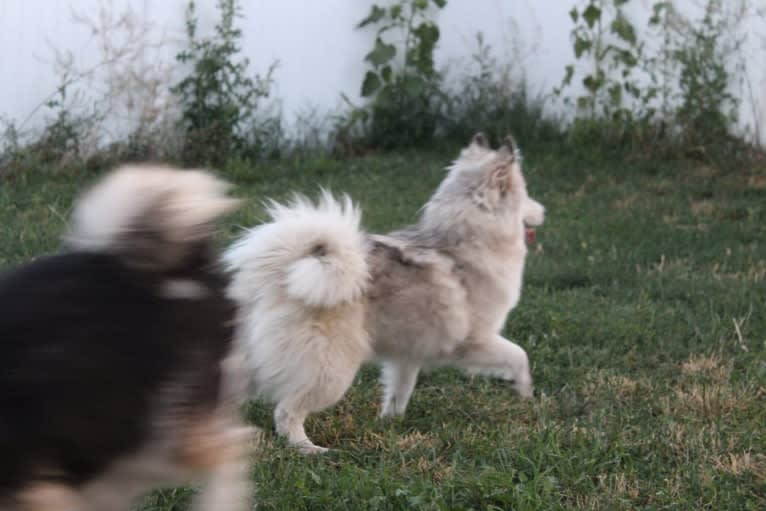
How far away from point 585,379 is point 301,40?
6.07 m

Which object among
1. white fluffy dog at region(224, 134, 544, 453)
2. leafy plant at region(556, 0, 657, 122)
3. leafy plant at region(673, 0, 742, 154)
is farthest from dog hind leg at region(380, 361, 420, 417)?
leafy plant at region(556, 0, 657, 122)

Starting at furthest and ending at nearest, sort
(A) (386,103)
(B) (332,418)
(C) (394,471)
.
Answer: (A) (386,103) < (B) (332,418) < (C) (394,471)

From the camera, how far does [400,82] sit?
33.4ft

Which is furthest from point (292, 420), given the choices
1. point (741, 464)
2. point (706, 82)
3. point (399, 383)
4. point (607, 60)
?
point (607, 60)

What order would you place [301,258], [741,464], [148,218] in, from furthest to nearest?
[301,258]
[741,464]
[148,218]

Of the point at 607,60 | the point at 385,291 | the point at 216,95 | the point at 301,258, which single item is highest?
the point at 607,60

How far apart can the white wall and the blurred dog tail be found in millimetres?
7106

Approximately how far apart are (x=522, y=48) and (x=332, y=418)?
267 inches

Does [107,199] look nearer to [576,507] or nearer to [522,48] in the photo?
[576,507]

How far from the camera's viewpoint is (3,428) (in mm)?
1543

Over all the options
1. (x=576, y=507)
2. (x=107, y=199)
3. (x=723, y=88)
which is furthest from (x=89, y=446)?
(x=723, y=88)

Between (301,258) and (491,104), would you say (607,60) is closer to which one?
(491,104)

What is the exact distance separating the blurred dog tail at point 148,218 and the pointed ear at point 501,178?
2980 mm

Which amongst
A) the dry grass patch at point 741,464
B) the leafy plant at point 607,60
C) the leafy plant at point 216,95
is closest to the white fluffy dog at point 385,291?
the dry grass patch at point 741,464
